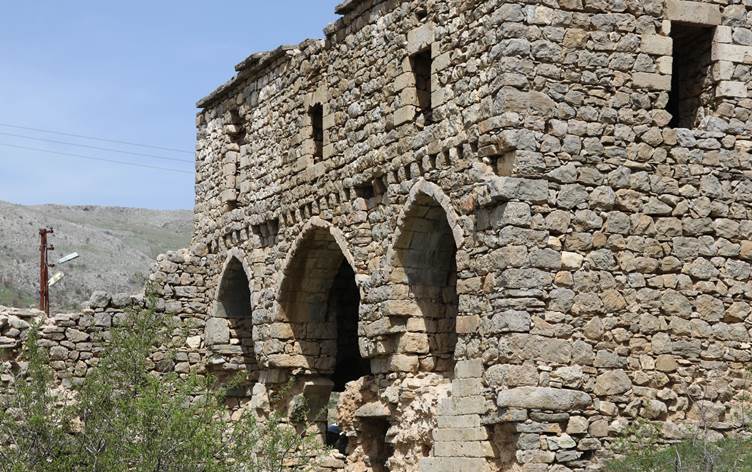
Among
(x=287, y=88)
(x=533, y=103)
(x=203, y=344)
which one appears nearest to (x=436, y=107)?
(x=533, y=103)

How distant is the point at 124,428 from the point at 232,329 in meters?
7.98

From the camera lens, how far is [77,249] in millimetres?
56344

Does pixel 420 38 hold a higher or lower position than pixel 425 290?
higher

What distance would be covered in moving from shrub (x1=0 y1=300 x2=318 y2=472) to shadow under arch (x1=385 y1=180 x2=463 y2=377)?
2.00 meters

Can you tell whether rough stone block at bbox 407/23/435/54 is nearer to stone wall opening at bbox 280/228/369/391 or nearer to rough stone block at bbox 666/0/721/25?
rough stone block at bbox 666/0/721/25

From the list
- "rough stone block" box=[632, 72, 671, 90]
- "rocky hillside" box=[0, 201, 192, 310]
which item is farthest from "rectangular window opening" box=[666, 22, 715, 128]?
"rocky hillside" box=[0, 201, 192, 310]

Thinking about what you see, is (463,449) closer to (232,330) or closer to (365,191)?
(365,191)

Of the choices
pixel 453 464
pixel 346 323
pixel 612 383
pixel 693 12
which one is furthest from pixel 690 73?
pixel 346 323

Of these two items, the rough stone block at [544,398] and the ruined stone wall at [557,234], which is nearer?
the rough stone block at [544,398]

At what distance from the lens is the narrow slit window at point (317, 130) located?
18703 millimetres

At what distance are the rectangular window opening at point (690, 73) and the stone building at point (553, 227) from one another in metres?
0.03

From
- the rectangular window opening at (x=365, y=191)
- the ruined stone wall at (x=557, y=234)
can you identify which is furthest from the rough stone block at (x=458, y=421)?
the rectangular window opening at (x=365, y=191)

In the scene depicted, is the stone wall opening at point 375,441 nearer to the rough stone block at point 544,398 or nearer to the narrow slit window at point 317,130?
the narrow slit window at point 317,130

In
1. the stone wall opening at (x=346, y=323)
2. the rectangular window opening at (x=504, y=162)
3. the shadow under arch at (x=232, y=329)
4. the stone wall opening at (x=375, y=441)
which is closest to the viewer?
the rectangular window opening at (x=504, y=162)
